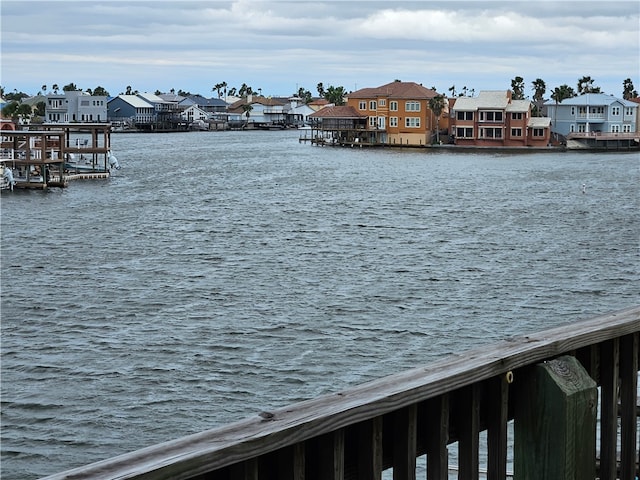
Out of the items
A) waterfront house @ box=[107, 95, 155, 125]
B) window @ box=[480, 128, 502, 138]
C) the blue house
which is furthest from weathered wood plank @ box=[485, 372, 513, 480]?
waterfront house @ box=[107, 95, 155, 125]

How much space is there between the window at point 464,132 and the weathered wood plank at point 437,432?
388 feet

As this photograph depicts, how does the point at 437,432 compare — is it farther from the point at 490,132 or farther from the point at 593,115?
the point at 593,115

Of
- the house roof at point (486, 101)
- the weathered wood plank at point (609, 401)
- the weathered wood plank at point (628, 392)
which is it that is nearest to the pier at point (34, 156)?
the house roof at point (486, 101)

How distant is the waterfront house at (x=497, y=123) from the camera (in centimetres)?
11500

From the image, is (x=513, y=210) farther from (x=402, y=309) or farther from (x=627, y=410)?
(x=627, y=410)

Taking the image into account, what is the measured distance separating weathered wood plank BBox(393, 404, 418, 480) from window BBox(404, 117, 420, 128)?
399ft

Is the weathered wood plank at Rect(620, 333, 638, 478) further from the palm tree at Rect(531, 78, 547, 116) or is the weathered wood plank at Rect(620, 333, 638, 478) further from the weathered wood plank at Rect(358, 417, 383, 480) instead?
the palm tree at Rect(531, 78, 547, 116)

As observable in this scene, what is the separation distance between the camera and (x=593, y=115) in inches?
4724

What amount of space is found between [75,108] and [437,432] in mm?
160959

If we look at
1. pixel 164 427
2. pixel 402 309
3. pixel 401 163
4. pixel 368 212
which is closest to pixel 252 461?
pixel 164 427

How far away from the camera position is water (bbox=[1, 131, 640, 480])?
17.6 meters

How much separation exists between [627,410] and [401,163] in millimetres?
96530

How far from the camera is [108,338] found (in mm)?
22219

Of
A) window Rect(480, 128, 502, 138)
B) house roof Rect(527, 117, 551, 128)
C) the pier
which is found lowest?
the pier
